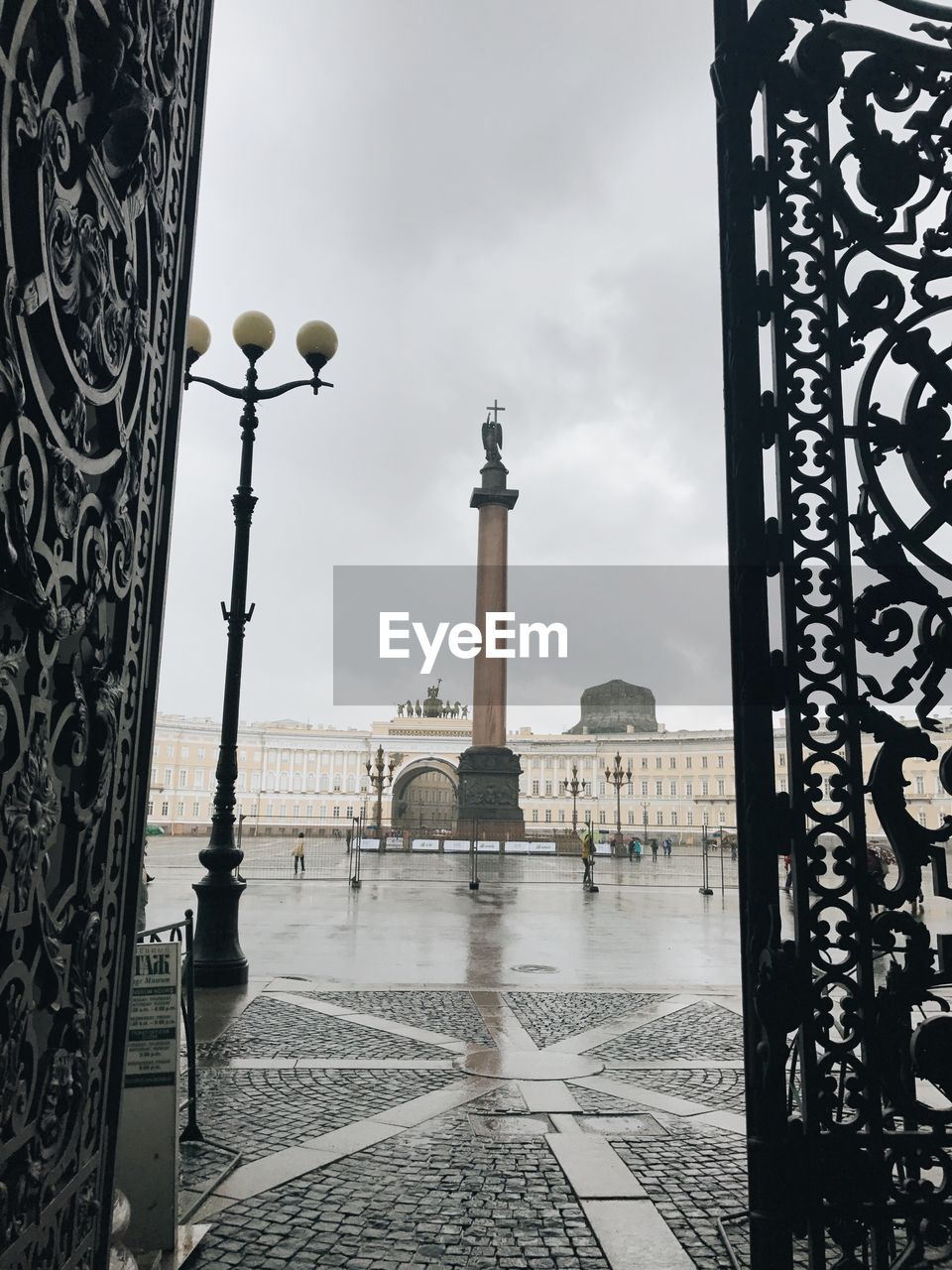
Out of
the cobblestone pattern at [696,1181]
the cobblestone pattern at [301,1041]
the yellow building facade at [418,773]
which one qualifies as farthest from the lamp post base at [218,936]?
the yellow building facade at [418,773]

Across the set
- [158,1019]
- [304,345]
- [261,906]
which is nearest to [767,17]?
[158,1019]

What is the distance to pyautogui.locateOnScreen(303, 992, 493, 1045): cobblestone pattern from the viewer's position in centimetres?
771

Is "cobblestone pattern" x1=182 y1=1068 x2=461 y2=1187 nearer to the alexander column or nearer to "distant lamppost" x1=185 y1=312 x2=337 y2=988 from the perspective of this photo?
"distant lamppost" x1=185 y1=312 x2=337 y2=988

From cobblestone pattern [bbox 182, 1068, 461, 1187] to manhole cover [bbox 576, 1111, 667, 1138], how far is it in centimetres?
115

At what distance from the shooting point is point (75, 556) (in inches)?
74.2

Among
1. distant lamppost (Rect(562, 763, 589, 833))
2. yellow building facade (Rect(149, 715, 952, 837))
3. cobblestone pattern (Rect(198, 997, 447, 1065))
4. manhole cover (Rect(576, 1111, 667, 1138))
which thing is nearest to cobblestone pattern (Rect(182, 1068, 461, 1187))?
cobblestone pattern (Rect(198, 997, 447, 1065))

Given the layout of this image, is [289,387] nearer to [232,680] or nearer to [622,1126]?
[232,680]

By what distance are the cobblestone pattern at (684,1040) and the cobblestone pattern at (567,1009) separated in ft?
1.45

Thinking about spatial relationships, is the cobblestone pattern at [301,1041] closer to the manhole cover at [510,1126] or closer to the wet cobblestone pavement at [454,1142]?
the wet cobblestone pavement at [454,1142]

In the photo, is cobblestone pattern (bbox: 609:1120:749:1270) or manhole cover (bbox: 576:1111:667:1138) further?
manhole cover (bbox: 576:1111:667:1138)

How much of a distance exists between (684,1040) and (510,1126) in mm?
2739

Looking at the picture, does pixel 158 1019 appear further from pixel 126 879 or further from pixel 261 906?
pixel 261 906

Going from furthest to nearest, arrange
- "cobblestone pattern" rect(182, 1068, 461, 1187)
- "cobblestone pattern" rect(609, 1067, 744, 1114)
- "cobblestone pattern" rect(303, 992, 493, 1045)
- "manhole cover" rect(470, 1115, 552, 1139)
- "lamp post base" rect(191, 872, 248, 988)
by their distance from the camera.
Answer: "lamp post base" rect(191, 872, 248, 988), "cobblestone pattern" rect(303, 992, 493, 1045), "cobblestone pattern" rect(609, 1067, 744, 1114), "manhole cover" rect(470, 1115, 552, 1139), "cobblestone pattern" rect(182, 1068, 461, 1187)

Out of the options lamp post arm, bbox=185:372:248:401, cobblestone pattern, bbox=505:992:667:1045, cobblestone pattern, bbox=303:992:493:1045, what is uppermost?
lamp post arm, bbox=185:372:248:401
